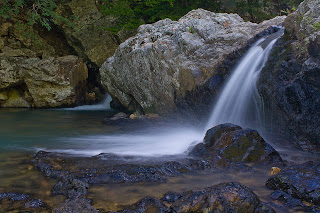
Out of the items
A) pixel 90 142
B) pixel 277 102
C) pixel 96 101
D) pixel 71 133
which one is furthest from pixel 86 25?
pixel 277 102

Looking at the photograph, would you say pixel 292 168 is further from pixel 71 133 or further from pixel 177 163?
pixel 71 133

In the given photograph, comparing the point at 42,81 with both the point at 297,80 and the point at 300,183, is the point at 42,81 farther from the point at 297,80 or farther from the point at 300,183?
the point at 300,183

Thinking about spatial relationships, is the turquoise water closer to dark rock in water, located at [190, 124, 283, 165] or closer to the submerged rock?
dark rock in water, located at [190, 124, 283, 165]

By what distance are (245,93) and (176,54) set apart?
2.78 m

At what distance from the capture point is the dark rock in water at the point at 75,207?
3229 mm

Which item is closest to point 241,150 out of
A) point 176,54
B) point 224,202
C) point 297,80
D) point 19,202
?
point 297,80

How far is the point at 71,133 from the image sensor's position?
8.41m

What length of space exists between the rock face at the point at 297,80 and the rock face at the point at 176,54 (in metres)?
1.76

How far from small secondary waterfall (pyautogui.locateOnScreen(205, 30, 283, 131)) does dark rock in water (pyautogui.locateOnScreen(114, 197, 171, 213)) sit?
4.55 m

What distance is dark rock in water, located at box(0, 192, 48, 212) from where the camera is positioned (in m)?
3.37

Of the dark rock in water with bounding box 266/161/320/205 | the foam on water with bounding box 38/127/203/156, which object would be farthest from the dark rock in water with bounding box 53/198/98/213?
the foam on water with bounding box 38/127/203/156

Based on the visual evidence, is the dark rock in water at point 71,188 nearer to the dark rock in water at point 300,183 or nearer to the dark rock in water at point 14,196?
the dark rock in water at point 14,196

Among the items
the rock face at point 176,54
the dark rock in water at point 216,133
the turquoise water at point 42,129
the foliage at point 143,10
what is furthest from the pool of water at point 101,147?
the foliage at point 143,10

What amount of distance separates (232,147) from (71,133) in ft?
16.2
